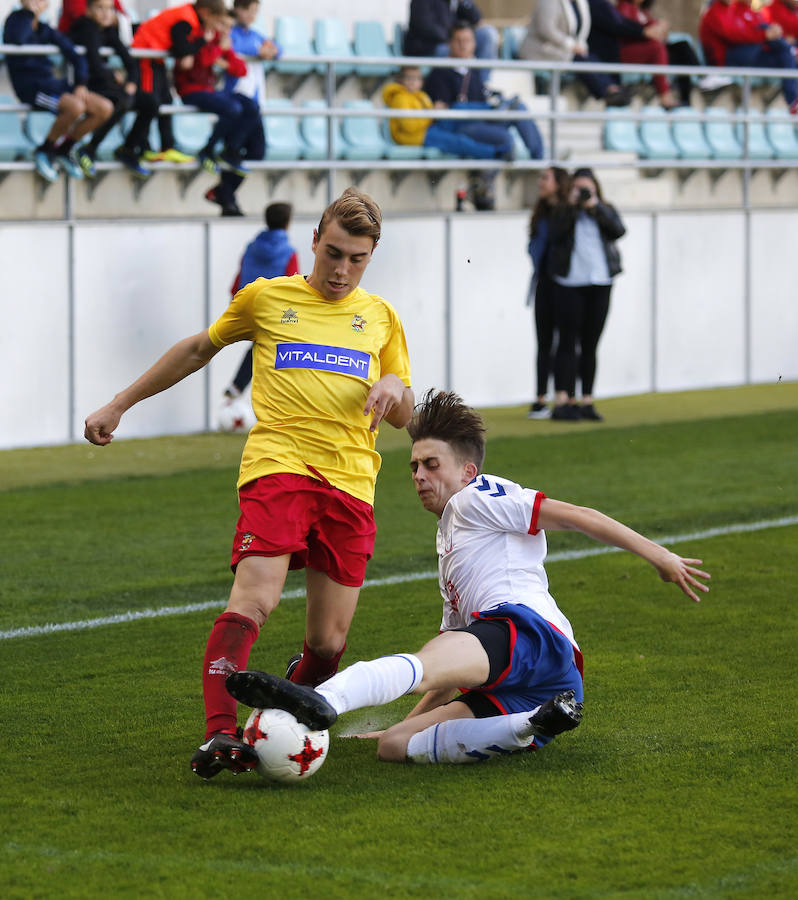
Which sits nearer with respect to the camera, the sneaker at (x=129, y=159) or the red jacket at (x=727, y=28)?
the sneaker at (x=129, y=159)

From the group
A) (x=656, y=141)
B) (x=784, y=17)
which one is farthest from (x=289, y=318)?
(x=784, y=17)

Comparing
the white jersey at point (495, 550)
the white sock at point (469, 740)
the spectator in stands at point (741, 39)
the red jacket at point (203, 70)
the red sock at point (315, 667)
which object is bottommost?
the white sock at point (469, 740)

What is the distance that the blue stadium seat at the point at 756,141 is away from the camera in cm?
1903

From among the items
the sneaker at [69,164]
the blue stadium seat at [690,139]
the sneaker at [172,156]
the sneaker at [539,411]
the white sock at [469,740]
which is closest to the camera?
the white sock at [469,740]

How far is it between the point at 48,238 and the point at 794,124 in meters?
11.1

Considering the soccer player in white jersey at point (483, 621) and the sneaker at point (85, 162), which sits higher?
the sneaker at point (85, 162)

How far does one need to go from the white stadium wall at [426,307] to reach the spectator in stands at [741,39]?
2675 millimetres

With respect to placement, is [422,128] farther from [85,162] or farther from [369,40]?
[85,162]

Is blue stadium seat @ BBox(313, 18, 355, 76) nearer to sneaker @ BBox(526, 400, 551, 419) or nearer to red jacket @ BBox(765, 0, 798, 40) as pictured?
sneaker @ BBox(526, 400, 551, 419)

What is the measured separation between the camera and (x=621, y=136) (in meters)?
18.2

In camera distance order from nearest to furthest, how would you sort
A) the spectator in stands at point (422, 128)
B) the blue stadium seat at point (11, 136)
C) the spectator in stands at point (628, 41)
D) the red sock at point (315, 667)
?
the red sock at point (315, 667), the blue stadium seat at point (11, 136), the spectator in stands at point (422, 128), the spectator in stands at point (628, 41)

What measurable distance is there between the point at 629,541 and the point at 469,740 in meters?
0.73

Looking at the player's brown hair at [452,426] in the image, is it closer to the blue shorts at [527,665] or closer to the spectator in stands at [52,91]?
the blue shorts at [527,665]

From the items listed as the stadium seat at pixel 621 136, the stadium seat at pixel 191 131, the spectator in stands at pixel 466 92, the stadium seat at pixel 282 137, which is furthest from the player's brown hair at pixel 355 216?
the stadium seat at pixel 621 136
